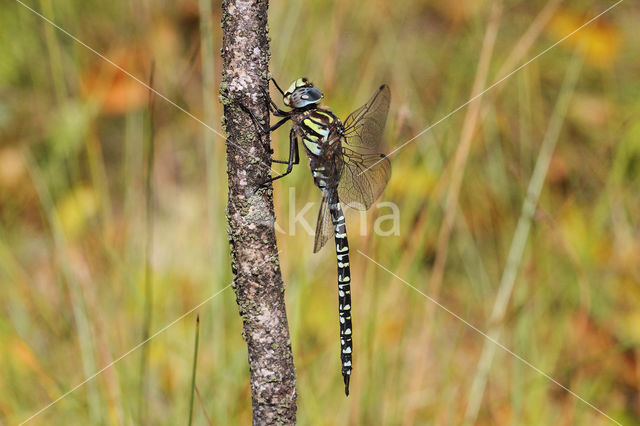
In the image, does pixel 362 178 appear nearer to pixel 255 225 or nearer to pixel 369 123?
pixel 369 123

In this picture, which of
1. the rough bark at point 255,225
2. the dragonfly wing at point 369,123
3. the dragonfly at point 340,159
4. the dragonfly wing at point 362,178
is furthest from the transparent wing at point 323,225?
the rough bark at point 255,225

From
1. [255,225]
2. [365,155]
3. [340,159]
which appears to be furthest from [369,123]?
[255,225]

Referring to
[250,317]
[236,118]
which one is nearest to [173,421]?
[250,317]

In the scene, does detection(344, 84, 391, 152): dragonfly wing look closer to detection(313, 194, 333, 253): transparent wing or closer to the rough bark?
detection(313, 194, 333, 253): transparent wing

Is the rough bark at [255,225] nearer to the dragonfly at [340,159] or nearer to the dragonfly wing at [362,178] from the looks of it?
the dragonfly at [340,159]

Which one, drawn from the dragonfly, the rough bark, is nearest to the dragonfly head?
the dragonfly

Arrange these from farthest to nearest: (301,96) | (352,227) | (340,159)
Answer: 1. (352,227)
2. (340,159)
3. (301,96)
